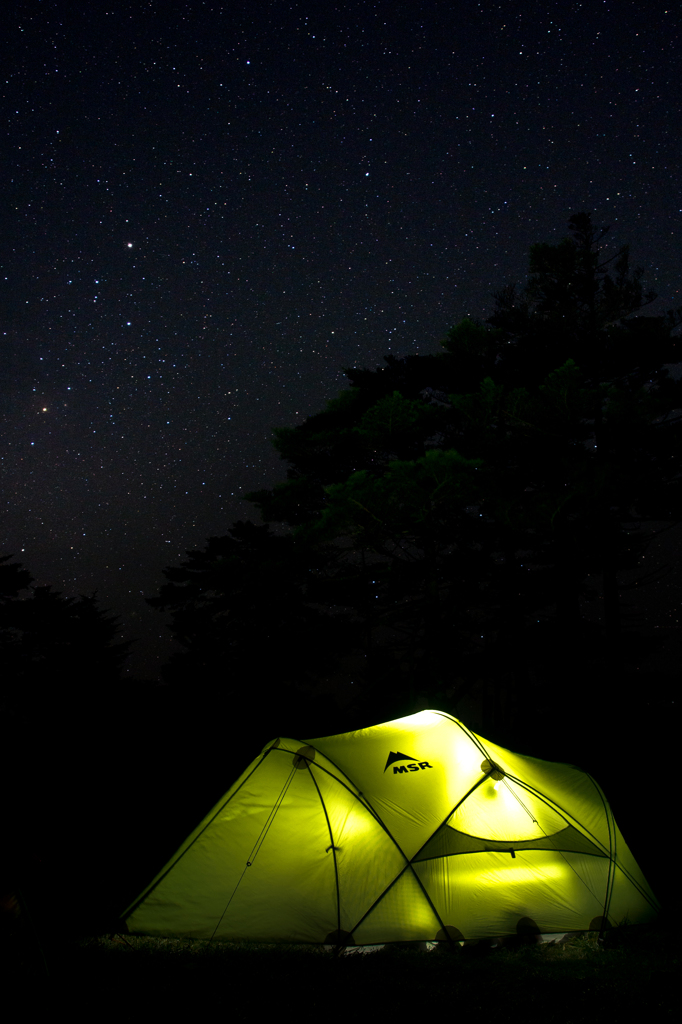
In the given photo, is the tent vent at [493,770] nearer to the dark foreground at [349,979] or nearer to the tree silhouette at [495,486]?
the dark foreground at [349,979]

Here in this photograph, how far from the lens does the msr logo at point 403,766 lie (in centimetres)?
580

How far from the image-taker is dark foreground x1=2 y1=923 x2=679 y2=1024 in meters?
3.72

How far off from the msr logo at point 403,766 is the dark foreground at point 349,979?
4.67ft

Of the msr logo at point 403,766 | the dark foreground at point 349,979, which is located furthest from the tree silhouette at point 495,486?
the dark foreground at point 349,979

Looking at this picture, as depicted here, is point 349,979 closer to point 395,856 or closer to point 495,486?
point 395,856

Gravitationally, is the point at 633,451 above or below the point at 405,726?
above

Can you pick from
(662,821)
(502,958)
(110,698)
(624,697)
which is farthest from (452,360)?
(110,698)

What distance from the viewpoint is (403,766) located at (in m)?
5.84

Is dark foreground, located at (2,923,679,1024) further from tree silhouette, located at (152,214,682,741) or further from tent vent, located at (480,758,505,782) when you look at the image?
tree silhouette, located at (152,214,682,741)

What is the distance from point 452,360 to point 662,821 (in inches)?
395

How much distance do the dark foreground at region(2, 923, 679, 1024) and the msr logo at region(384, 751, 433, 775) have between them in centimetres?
142

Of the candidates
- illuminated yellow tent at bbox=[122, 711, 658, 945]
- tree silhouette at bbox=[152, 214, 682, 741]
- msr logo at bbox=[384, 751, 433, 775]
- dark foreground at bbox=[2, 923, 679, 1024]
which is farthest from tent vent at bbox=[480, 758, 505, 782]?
tree silhouette at bbox=[152, 214, 682, 741]

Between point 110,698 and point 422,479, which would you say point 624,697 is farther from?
point 110,698

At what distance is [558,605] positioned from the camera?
1413cm
